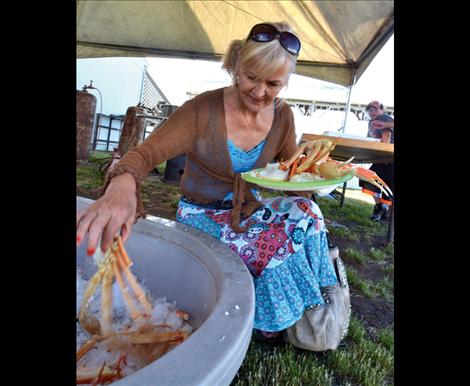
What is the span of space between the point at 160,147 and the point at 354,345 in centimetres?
133

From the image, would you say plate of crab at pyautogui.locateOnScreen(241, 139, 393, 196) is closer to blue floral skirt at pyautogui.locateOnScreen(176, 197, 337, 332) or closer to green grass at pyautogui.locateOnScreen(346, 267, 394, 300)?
blue floral skirt at pyautogui.locateOnScreen(176, 197, 337, 332)

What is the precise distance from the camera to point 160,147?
1128mm

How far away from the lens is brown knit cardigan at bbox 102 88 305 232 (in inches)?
48.0

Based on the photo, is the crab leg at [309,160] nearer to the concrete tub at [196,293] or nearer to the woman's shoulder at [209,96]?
the concrete tub at [196,293]

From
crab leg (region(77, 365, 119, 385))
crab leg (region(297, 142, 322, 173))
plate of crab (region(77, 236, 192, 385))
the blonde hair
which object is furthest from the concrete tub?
the blonde hair

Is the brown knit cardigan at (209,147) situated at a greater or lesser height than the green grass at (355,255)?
greater

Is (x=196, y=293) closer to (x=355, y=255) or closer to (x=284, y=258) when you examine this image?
(x=284, y=258)

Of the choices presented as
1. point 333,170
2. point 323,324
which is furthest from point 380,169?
point 333,170

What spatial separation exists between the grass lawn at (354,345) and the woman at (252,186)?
0.47 ft

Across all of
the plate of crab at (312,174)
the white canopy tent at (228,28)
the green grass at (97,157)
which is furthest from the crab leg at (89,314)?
the green grass at (97,157)

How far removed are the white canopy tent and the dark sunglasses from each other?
233 cm

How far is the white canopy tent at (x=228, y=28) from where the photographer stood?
3.43 m
